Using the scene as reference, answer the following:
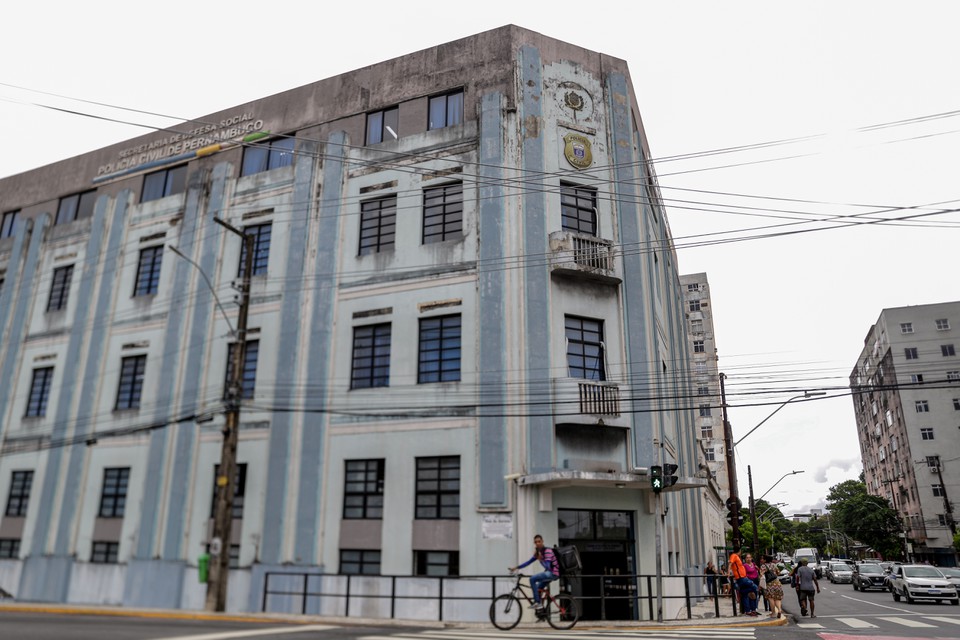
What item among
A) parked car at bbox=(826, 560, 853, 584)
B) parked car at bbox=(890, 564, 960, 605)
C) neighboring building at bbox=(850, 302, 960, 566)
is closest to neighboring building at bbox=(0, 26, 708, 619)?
parked car at bbox=(890, 564, 960, 605)

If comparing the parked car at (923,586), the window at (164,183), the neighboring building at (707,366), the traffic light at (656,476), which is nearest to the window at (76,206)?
the window at (164,183)

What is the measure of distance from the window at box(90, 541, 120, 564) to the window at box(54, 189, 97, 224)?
13736 mm

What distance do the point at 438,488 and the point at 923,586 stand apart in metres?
19.5

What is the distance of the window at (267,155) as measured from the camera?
24.9 metres

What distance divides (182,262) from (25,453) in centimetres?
952

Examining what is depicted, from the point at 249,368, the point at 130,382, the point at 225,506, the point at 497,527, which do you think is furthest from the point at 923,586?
the point at 130,382

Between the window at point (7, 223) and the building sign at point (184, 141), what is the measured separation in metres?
5.75

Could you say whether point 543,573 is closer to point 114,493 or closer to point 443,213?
point 443,213

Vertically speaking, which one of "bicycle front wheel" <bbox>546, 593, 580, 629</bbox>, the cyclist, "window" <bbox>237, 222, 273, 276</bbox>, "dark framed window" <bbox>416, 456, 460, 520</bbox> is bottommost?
"bicycle front wheel" <bbox>546, 593, 580, 629</bbox>

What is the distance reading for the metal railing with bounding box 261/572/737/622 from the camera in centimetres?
1736

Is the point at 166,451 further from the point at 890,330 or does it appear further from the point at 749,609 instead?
the point at 890,330

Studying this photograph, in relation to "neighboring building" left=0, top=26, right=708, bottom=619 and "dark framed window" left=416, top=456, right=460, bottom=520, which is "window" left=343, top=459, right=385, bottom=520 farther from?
"dark framed window" left=416, top=456, right=460, bottom=520

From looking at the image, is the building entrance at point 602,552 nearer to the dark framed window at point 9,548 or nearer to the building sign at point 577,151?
the building sign at point 577,151

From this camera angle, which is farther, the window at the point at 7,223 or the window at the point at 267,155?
the window at the point at 7,223
